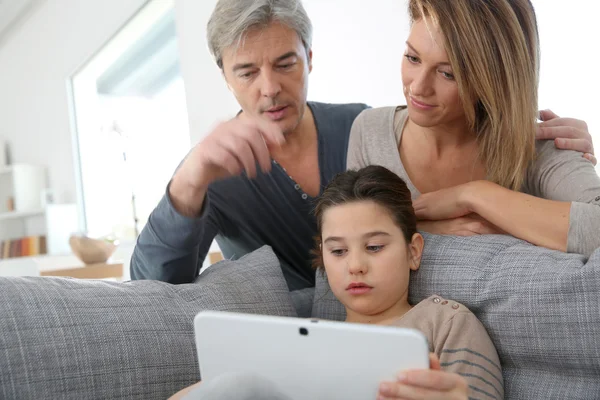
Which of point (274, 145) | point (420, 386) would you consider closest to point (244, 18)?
point (274, 145)

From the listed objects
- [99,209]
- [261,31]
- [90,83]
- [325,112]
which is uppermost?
[90,83]

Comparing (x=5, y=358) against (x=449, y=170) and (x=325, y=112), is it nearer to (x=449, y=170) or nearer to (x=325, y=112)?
(x=449, y=170)

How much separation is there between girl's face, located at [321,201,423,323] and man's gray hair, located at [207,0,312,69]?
1.84ft

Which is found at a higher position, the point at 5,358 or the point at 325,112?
the point at 325,112

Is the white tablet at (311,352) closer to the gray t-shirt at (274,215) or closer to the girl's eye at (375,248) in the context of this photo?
the girl's eye at (375,248)

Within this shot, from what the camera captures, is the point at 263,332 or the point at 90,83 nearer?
the point at 263,332

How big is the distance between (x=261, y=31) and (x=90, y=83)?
503cm

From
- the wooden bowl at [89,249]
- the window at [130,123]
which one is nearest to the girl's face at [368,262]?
the wooden bowl at [89,249]

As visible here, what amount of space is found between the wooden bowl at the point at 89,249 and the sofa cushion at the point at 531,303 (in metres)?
2.87

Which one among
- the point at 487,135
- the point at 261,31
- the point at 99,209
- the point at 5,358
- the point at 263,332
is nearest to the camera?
the point at 263,332

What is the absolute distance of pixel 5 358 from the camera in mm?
941

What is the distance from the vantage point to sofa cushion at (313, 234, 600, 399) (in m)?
1.05

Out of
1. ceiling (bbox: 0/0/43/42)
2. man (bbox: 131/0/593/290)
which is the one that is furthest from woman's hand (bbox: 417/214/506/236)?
ceiling (bbox: 0/0/43/42)

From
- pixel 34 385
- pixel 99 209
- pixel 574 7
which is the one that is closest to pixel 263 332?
pixel 34 385
